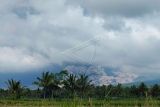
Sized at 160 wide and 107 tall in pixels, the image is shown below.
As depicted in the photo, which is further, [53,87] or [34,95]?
[34,95]

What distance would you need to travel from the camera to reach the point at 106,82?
5336 mm

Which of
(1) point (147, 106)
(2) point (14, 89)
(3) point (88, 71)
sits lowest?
(1) point (147, 106)

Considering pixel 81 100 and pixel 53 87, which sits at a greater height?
pixel 53 87

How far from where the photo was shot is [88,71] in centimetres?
531

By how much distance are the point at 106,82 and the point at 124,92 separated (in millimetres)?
133287

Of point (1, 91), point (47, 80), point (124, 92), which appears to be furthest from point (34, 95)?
point (47, 80)

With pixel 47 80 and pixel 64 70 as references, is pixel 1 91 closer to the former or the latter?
pixel 47 80

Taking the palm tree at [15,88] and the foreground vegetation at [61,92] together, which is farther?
the palm tree at [15,88]

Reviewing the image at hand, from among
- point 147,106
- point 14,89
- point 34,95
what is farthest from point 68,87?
point 147,106

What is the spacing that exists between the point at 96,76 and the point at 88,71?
0.31 metres

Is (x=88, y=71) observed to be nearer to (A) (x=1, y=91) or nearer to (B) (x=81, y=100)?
(B) (x=81, y=100)

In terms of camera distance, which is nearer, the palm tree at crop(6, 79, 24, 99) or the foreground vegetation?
the foreground vegetation

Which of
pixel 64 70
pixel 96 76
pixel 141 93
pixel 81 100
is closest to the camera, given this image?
pixel 96 76

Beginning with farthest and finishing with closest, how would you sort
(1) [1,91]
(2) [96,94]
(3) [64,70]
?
(1) [1,91]
(2) [96,94]
(3) [64,70]
